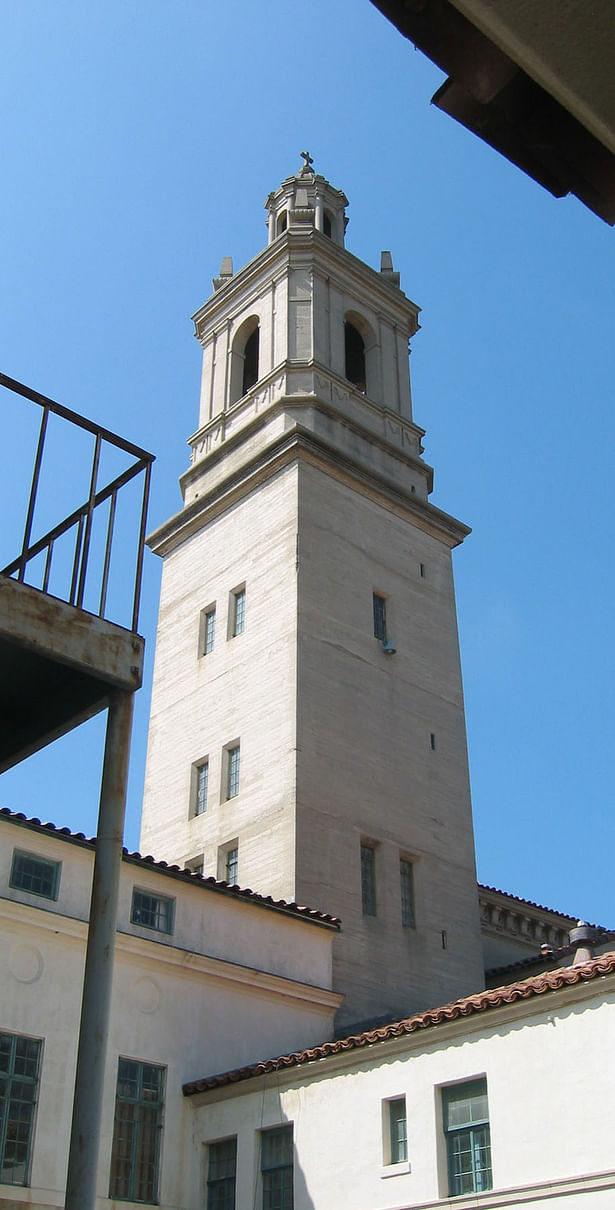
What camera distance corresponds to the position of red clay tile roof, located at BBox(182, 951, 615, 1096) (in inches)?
630

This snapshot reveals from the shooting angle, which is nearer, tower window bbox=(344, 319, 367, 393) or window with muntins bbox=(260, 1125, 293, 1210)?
window with muntins bbox=(260, 1125, 293, 1210)

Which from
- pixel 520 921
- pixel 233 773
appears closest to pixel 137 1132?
pixel 233 773

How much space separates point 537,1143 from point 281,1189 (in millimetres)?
5237

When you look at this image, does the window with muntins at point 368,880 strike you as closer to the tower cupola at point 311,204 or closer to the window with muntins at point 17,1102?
the window with muntins at point 17,1102

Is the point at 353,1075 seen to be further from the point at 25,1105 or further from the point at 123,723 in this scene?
the point at 123,723

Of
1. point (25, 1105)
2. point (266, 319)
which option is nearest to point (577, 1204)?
point (25, 1105)

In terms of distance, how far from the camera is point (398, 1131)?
704 inches

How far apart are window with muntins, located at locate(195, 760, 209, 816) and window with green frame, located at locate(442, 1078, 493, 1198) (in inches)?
548

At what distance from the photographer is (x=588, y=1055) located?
1568 cm

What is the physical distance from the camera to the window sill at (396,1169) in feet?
56.6

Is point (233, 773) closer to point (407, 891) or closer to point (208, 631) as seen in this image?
point (208, 631)

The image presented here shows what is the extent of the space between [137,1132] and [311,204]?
31016 millimetres

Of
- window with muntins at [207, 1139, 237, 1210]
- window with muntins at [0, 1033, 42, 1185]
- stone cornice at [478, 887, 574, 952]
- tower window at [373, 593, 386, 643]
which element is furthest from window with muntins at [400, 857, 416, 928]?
window with muntins at [0, 1033, 42, 1185]

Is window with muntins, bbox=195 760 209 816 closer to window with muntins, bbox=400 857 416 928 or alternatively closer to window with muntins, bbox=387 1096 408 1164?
window with muntins, bbox=400 857 416 928
